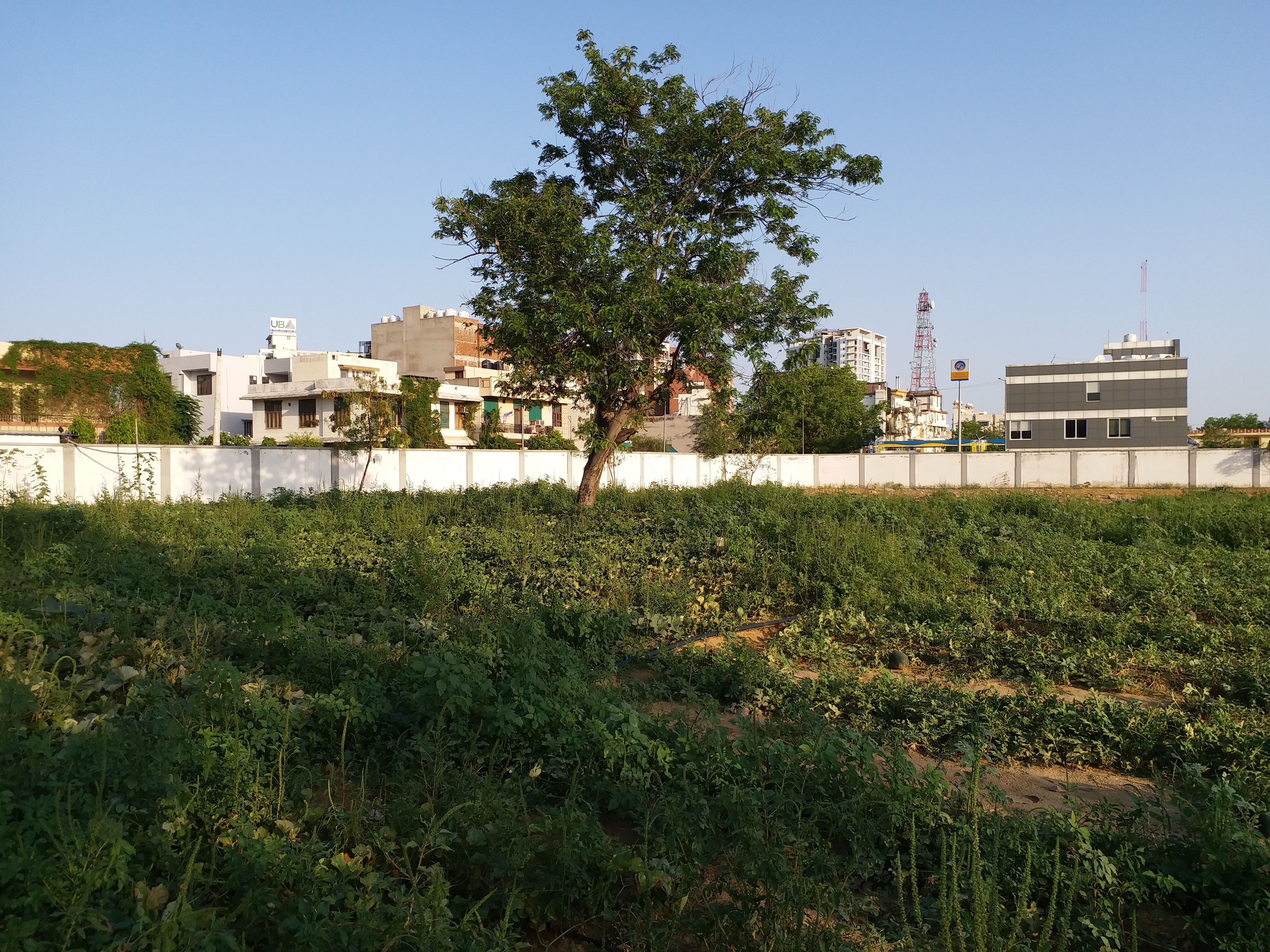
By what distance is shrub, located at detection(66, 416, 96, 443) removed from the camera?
32.9 metres

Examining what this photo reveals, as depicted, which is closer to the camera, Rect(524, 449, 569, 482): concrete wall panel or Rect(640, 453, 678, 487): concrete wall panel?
Rect(524, 449, 569, 482): concrete wall panel

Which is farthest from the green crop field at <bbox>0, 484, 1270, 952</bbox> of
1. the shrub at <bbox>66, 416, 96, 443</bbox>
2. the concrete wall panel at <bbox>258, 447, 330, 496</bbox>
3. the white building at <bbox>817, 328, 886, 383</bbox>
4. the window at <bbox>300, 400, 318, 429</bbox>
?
the white building at <bbox>817, 328, 886, 383</bbox>

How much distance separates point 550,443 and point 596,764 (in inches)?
1420

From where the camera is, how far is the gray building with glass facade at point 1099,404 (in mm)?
52094

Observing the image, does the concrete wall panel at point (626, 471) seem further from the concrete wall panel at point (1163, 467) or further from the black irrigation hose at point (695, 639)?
the concrete wall panel at point (1163, 467)

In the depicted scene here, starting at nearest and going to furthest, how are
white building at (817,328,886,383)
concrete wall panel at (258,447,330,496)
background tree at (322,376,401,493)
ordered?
concrete wall panel at (258,447,330,496) → background tree at (322,376,401,493) → white building at (817,328,886,383)

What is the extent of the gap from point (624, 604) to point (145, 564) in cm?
482

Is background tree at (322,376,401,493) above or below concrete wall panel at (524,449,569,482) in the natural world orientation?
above

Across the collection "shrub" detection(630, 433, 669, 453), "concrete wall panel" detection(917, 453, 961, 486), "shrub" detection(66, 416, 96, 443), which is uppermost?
"shrub" detection(66, 416, 96, 443)

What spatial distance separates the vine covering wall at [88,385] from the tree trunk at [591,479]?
2825cm

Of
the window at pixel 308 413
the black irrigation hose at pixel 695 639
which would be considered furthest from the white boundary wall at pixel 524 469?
the window at pixel 308 413

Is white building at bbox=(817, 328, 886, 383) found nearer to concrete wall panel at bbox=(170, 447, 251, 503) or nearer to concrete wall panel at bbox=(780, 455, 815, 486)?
concrete wall panel at bbox=(780, 455, 815, 486)

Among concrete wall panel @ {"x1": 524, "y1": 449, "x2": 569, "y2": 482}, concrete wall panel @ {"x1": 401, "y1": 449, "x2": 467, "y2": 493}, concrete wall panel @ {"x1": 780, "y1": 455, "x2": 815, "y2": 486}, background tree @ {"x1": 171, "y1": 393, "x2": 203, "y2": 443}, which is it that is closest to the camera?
concrete wall panel @ {"x1": 401, "y1": 449, "x2": 467, "y2": 493}

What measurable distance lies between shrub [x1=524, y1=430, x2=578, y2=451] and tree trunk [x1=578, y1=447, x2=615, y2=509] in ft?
72.0
